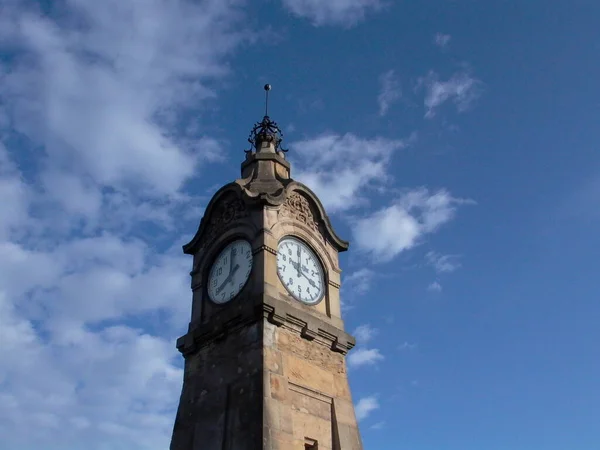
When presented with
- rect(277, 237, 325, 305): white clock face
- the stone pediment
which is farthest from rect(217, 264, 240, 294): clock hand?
the stone pediment

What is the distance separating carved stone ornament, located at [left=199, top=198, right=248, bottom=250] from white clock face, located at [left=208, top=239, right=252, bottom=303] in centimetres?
64

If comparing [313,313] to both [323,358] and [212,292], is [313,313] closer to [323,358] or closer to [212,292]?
[323,358]

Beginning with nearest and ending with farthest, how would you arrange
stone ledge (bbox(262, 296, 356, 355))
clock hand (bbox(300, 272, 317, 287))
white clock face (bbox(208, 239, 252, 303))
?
stone ledge (bbox(262, 296, 356, 355)) < white clock face (bbox(208, 239, 252, 303)) < clock hand (bbox(300, 272, 317, 287))

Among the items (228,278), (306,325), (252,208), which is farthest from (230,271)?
(306,325)

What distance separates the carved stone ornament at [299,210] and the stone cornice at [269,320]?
2.67 m

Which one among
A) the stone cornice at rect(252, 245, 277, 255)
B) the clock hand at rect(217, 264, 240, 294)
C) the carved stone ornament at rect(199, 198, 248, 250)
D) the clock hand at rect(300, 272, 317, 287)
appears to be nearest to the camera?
the stone cornice at rect(252, 245, 277, 255)

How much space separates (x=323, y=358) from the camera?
1573cm

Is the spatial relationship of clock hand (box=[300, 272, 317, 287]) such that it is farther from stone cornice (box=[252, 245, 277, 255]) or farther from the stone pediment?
the stone pediment

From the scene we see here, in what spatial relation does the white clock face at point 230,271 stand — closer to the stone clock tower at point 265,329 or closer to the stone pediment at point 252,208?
the stone clock tower at point 265,329

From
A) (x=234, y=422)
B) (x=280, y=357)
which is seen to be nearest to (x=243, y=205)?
(x=280, y=357)

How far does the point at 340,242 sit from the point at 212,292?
3.80 meters

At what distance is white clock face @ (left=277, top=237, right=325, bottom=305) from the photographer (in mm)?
16031

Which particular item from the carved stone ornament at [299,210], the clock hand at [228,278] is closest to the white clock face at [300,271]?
the carved stone ornament at [299,210]

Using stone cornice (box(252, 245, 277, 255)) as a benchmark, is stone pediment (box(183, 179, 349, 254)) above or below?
above
